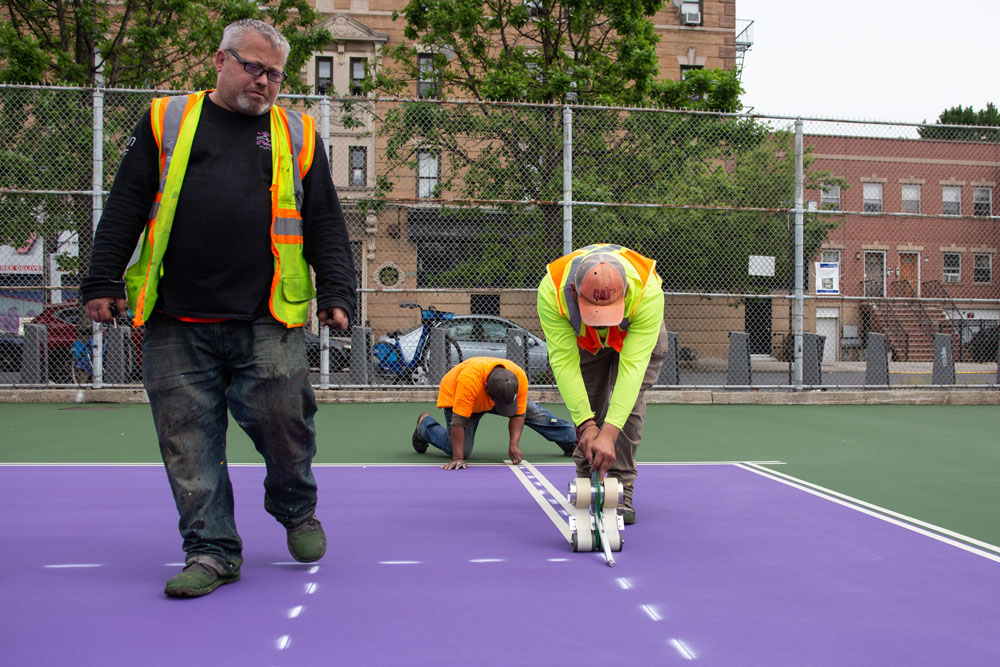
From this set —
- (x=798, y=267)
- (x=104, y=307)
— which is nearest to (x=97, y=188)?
(x=104, y=307)

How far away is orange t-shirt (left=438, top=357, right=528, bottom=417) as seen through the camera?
6.35 m

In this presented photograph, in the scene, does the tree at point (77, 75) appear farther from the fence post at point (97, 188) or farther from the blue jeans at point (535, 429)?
the blue jeans at point (535, 429)

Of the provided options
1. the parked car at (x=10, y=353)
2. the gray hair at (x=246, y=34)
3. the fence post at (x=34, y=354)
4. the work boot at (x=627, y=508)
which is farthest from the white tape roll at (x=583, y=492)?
the parked car at (x=10, y=353)

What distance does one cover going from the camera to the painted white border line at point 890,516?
13.4 feet

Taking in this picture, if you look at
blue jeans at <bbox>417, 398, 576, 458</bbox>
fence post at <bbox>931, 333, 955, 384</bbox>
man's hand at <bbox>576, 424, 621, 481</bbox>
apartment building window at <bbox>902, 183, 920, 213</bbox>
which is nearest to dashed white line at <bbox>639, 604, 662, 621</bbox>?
man's hand at <bbox>576, 424, 621, 481</bbox>

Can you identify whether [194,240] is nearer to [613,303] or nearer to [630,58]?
[613,303]

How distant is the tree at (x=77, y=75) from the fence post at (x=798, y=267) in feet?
28.5

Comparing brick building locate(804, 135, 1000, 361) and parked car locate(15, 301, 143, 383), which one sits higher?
brick building locate(804, 135, 1000, 361)

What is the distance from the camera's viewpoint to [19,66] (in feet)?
47.5

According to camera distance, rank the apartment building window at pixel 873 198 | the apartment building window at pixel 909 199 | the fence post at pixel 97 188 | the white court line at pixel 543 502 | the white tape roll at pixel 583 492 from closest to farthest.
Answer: the white tape roll at pixel 583 492 → the white court line at pixel 543 502 → the fence post at pixel 97 188 → the apartment building window at pixel 909 199 → the apartment building window at pixel 873 198

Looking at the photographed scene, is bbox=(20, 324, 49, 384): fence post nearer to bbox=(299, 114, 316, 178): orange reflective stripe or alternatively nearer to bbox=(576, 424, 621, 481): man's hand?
bbox=(299, 114, 316, 178): orange reflective stripe

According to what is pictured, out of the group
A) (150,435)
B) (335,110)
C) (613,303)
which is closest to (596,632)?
(613,303)

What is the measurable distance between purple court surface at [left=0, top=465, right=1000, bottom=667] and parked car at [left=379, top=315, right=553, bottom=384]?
6540 mm

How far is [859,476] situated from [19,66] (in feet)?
49.1
